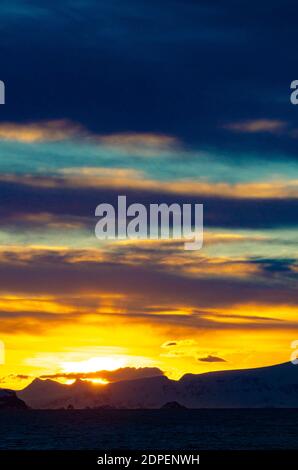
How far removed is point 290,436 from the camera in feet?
639

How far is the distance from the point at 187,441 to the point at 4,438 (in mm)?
39662
